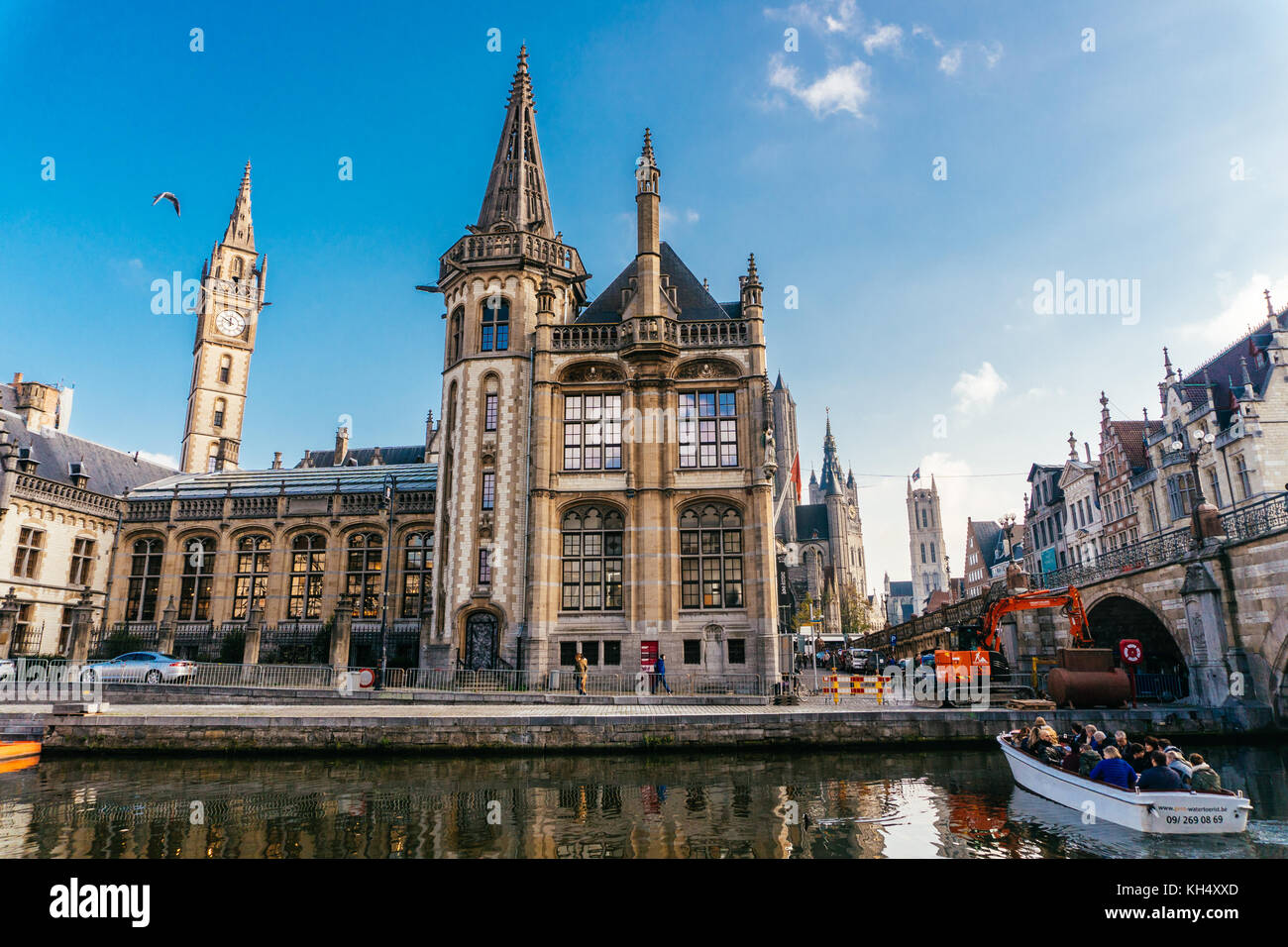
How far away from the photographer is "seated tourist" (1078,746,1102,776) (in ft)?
43.2

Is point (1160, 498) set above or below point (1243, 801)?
above

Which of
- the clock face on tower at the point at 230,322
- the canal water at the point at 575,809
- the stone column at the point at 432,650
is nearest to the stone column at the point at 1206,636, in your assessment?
the canal water at the point at 575,809

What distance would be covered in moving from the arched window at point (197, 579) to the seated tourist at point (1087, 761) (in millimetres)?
40942

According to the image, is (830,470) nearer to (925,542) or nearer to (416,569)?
(925,542)

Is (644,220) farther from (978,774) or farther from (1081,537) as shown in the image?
(1081,537)

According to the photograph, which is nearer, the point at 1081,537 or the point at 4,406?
the point at 4,406

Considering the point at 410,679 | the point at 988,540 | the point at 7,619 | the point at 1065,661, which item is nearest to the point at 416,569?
the point at 410,679

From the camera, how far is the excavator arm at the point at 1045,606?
24.6 metres

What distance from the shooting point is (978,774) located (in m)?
17.1

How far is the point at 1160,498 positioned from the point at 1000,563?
3732cm

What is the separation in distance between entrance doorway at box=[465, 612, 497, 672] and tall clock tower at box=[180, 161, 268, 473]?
1392 inches

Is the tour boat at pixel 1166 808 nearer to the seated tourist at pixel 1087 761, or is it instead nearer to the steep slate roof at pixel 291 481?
the seated tourist at pixel 1087 761

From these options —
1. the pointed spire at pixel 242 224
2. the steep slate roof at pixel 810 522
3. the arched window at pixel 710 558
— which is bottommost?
the arched window at pixel 710 558
